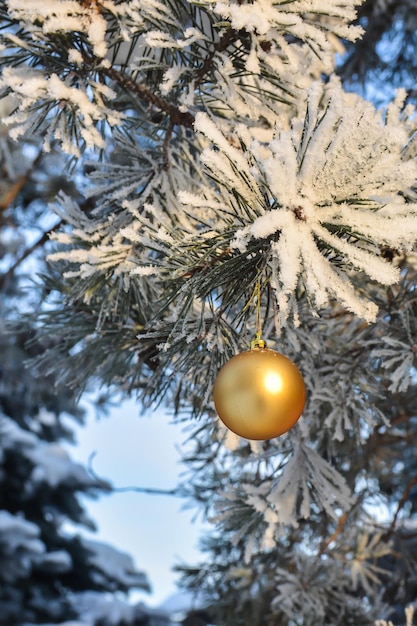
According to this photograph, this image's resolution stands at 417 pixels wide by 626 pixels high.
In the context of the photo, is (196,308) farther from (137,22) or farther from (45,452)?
(45,452)

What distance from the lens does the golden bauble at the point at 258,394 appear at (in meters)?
0.58

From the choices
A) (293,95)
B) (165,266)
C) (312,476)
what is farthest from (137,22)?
(312,476)

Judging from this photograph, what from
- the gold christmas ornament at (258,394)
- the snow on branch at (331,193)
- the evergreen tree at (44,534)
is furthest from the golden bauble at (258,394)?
the evergreen tree at (44,534)

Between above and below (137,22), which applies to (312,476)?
below

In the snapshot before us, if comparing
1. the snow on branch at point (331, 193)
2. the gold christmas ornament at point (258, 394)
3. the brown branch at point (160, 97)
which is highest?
the brown branch at point (160, 97)

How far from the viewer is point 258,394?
0.57 m

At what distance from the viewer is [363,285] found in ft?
2.95

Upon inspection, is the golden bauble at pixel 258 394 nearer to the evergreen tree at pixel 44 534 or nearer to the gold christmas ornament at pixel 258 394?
the gold christmas ornament at pixel 258 394

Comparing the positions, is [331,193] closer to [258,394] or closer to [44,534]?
[258,394]

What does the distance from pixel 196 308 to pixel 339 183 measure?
1.26 ft

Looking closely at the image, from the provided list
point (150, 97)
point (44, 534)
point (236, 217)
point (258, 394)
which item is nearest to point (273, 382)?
point (258, 394)

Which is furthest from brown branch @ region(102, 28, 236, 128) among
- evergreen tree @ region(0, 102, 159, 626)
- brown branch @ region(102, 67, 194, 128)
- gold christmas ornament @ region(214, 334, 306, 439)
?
evergreen tree @ region(0, 102, 159, 626)

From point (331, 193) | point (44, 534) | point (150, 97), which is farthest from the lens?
point (44, 534)

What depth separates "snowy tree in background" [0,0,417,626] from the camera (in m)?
0.48
